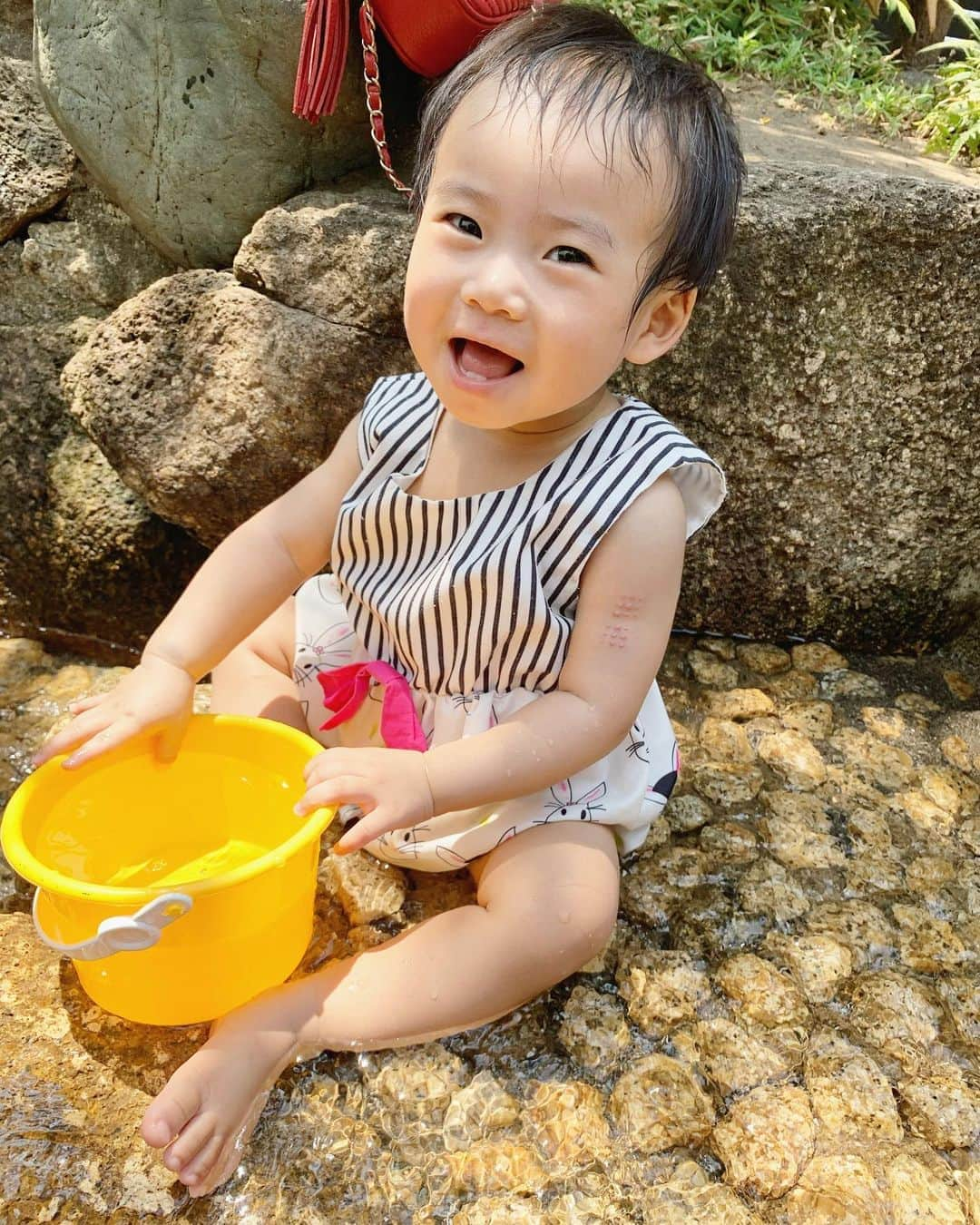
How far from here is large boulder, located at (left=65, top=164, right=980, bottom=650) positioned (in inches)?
75.1

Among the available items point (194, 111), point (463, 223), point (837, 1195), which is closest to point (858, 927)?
point (837, 1195)

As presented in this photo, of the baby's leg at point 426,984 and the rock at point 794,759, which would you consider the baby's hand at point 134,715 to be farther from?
the rock at point 794,759

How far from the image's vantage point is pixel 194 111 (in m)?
2.05

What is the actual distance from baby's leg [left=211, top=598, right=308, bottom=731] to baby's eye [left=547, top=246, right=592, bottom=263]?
2.59ft

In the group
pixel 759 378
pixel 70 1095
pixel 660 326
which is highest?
pixel 660 326

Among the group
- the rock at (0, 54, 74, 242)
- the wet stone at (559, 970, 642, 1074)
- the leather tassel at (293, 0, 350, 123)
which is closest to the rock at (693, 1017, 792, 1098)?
the wet stone at (559, 970, 642, 1074)

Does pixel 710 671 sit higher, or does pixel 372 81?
pixel 372 81

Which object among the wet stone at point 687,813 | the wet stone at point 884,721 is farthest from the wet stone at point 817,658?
the wet stone at point 687,813

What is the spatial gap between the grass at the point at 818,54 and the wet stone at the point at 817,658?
1.05 metres

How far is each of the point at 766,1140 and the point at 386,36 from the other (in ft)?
5.64

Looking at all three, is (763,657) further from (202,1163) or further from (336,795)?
(202,1163)

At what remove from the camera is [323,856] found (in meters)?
1.72

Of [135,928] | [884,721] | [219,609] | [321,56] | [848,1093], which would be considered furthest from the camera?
[884,721]

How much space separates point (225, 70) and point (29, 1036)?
5.32ft
